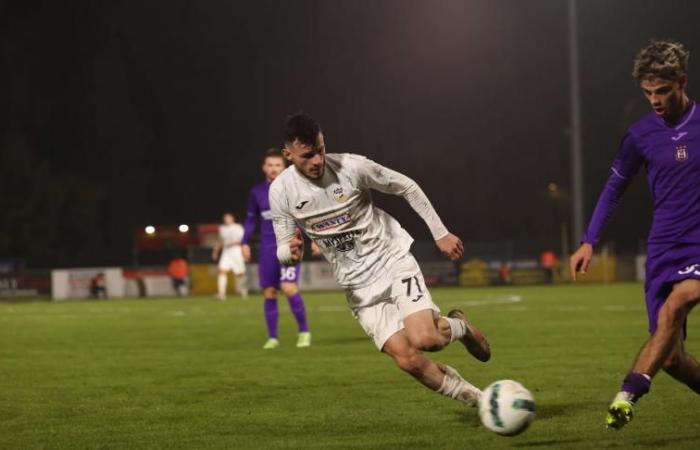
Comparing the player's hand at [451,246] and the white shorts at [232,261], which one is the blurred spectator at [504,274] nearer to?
the white shorts at [232,261]

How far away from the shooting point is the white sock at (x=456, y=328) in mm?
7508

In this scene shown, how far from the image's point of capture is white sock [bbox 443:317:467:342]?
24.6 feet

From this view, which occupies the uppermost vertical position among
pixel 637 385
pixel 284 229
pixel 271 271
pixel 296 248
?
pixel 284 229

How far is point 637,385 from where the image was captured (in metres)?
6.33

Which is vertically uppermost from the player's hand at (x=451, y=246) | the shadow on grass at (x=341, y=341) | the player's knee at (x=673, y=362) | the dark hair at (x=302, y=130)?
the dark hair at (x=302, y=130)

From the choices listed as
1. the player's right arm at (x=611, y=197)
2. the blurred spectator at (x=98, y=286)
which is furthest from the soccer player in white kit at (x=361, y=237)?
the blurred spectator at (x=98, y=286)

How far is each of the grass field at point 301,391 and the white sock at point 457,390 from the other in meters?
0.21

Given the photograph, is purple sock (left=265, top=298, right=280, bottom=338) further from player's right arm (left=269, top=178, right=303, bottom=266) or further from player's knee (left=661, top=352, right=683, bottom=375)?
player's knee (left=661, top=352, right=683, bottom=375)

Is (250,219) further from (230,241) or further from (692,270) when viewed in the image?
(230,241)

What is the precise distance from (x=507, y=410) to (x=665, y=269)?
1.21 m

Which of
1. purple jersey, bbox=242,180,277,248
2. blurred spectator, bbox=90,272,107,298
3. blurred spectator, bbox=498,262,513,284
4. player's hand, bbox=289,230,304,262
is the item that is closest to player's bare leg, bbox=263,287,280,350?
purple jersey, bbox=242,180,277,248

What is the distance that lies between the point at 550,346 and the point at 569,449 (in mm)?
7195

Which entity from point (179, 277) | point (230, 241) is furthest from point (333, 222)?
point (179, 277)

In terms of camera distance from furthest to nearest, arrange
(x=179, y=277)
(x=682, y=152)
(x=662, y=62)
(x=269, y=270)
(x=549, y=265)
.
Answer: (x=549, y=265) < (x=179, y=277) < (x=269, y=270) < (x=682, y=152) < (x=662, y=62)
